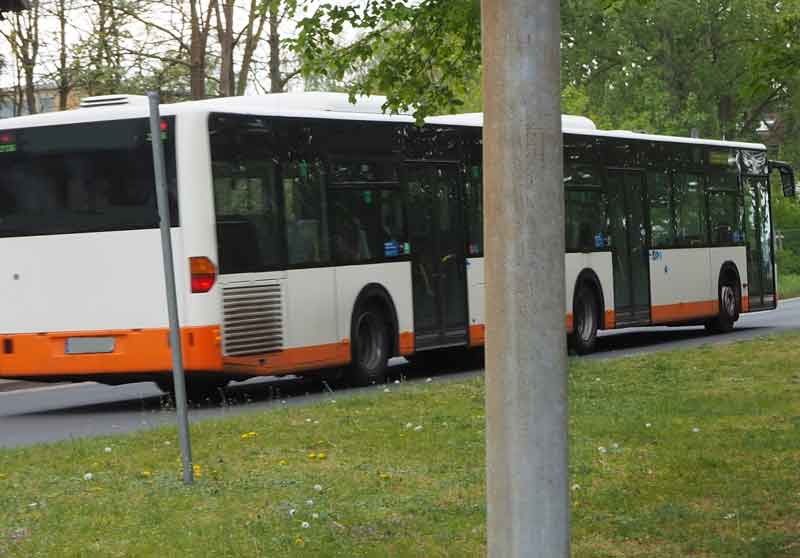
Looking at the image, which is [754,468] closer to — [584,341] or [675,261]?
[584,341]

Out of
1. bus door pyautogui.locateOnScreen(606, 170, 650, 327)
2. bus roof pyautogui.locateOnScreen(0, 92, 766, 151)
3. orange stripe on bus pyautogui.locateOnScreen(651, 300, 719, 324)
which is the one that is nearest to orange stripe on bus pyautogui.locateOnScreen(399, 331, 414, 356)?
bus roof pyautogui.locateOnScreen(0, 92, 766, 151)

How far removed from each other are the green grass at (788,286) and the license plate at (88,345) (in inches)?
1319

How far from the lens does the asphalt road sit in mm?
15422

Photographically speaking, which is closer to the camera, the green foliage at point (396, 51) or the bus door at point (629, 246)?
the green foliage at point (396, 51)

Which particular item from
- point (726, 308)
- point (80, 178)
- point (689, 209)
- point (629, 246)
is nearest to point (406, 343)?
point (80, 178)

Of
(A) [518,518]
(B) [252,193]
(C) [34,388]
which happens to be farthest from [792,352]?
(A) [518,518]

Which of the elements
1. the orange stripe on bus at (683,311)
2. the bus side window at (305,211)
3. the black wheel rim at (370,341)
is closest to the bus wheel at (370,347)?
the black wheel rim at (370,341)

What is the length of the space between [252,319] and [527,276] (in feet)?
38.1

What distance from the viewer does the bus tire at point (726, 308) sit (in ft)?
91.4

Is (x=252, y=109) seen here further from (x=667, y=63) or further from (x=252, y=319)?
(x=667, y=63)

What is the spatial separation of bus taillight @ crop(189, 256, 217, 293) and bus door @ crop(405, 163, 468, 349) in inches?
149

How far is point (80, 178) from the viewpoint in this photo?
17.0 m

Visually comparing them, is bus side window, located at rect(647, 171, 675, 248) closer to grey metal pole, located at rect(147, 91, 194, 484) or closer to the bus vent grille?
the bus vent grille

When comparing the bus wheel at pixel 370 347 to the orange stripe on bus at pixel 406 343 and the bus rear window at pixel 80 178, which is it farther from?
the bus rear window at pixel 80 178
